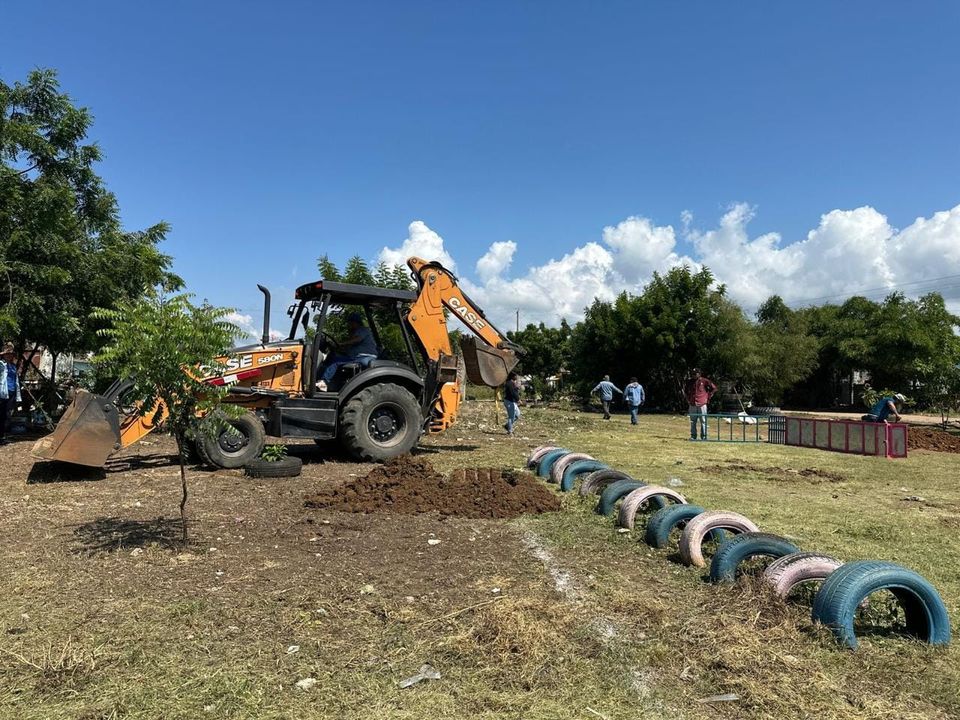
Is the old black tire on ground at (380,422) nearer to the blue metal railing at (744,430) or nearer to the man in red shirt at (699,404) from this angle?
the blue metal railing at (744,430)

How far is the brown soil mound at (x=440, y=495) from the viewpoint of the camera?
6954mm

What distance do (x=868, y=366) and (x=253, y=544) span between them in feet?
120

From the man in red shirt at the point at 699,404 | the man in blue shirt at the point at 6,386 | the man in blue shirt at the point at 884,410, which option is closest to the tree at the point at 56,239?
the man in blue shirt at the point at 6,386

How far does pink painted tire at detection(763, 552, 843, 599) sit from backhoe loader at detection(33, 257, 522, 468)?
665 cm

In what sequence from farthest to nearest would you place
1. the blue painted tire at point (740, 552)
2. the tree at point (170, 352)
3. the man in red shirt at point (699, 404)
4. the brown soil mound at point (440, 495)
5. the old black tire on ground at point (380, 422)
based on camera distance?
1. the man in red shirt at point (699, 404)
2. the old black tire on ground at point (380, 422)
3. the brown soil mound at point (440, 495)
4. the tree at point (170, 352)
5. the blue painted tire at point (740, 552)

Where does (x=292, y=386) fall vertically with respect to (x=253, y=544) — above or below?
above

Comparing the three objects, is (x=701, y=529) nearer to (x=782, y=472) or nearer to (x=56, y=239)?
(x=782, y=472)

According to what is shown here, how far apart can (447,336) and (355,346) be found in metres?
1.54

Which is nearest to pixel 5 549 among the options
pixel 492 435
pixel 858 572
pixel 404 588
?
pixel 404 588

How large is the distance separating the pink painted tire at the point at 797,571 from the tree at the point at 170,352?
4.13 m

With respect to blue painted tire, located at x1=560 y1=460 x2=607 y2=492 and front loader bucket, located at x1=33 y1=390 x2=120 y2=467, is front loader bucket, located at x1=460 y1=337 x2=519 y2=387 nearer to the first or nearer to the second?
blue painted tire, located at x1=560 y1=460 x2=607 y2=492

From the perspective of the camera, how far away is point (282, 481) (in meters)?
Result: 8.65

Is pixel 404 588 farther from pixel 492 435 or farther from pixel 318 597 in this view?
pixel 492 435

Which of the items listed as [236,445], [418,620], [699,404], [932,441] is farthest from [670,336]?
[418,620]
